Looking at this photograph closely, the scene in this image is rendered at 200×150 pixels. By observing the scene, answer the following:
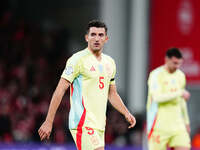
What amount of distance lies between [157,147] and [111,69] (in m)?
2.70

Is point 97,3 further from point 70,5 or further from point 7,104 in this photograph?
point 7,104

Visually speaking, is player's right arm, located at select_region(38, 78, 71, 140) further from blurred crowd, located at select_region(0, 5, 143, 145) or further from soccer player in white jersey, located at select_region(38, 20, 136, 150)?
blurred crowd, located at select_region(0, 5, 143, 145)

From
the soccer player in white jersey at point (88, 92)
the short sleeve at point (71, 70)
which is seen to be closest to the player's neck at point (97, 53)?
the soccer player in white jersey at point (88, 92)

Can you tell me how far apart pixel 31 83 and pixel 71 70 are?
9068 millimetres

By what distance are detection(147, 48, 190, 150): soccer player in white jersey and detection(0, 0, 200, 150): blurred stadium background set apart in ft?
15.9

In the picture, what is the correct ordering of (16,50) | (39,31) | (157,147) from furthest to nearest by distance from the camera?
(39,31), (16,50), (157,147)

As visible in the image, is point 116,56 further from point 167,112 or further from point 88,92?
point 88,92

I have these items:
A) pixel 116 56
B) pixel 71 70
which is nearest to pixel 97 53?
pixel 71 70

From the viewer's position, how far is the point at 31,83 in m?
15.4

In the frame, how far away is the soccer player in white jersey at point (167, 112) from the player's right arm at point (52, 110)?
2.80 metres

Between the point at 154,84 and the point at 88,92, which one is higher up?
the point at 88,92

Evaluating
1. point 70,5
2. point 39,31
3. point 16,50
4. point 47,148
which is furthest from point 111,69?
point 70,5

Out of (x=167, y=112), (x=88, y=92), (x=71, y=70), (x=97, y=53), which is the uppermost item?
(x=97, y=53)

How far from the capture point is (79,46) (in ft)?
60.0
